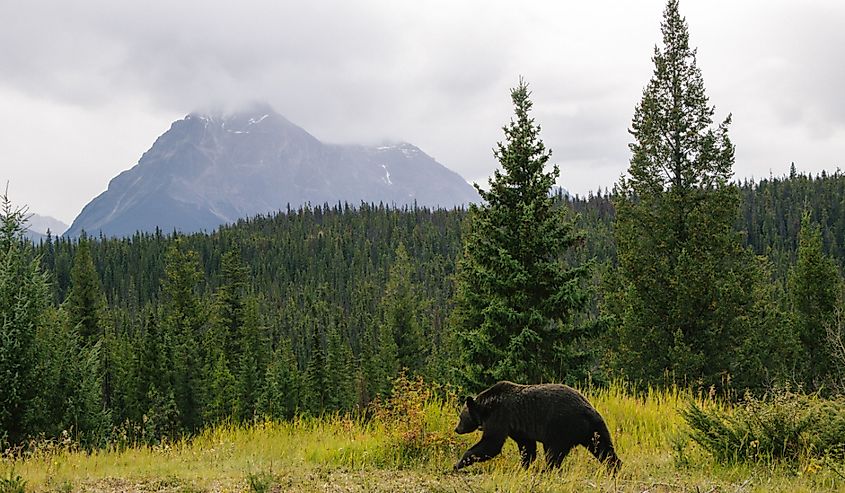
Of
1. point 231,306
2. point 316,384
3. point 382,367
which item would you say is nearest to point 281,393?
point 316,384

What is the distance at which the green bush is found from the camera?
7238mm

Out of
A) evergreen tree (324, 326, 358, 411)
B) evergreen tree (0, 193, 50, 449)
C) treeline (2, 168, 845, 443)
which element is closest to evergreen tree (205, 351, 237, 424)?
treeline (2, 168, 845, 443)

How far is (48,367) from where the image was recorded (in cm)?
1831

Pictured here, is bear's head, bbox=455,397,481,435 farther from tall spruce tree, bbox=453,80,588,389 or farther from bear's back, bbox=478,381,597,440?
tall spruce tree, bbox=453,80,588,389

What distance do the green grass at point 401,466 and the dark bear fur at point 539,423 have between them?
0.72 feet

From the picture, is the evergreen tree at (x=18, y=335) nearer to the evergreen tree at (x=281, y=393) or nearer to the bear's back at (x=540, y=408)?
the bear's back at (x=540, y=408)

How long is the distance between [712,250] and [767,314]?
15200 mm

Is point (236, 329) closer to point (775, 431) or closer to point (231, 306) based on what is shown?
point (231, 306)

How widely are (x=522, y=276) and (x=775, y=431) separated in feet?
31.0

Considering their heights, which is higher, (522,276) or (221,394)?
(522,276)

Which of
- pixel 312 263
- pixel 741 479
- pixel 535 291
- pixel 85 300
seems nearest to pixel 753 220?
pixel 312 263

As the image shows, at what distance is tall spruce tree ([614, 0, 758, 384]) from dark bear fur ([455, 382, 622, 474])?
14.4m

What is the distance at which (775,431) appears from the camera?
7.48 meters

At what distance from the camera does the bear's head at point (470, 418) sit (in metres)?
7.78
